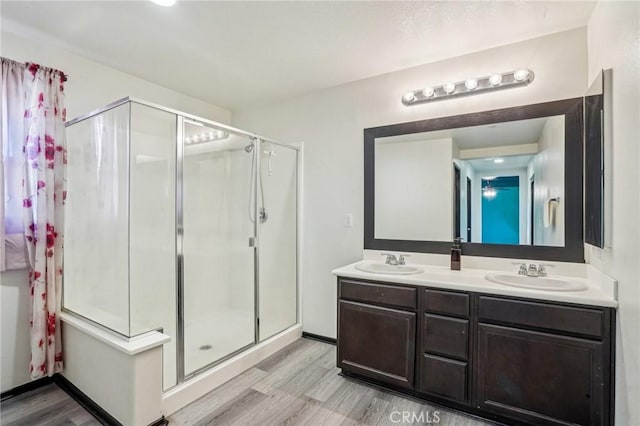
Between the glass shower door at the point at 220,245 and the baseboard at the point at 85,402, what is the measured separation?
2.38 feet

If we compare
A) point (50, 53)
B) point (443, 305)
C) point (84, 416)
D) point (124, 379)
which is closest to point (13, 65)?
point (50, 53)

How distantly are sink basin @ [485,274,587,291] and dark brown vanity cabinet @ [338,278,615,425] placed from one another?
0.21 meters

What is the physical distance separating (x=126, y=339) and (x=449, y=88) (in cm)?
278

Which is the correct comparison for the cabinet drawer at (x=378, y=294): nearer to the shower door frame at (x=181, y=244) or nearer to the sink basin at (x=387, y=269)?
the sink basin at (x=387, y=269)

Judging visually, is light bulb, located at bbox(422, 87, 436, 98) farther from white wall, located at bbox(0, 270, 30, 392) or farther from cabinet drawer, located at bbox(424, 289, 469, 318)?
white wall, located at bbox(0, 270, 30, 392)

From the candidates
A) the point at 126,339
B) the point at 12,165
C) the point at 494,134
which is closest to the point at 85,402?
the point at 126,339

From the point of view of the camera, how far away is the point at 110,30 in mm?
2045

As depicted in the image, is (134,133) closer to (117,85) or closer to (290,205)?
(117,85)

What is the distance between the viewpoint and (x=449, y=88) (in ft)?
7.66

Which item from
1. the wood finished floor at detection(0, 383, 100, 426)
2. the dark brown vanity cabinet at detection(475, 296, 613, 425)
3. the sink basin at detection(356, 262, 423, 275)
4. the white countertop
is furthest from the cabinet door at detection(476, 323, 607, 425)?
the wood finished floor at detection(0, 383, 100, 426)

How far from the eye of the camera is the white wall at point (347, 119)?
7.00 ft

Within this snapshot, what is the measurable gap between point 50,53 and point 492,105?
328cm

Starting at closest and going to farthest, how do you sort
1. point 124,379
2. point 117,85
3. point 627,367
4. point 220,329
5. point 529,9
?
1. point 627,367
2. point 124,379
3. point 529,9
4. point 117,85
5. point 220,329

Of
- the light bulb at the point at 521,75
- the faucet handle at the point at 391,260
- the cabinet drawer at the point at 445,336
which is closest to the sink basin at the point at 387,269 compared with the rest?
the faucet handle at the point at 391,260
